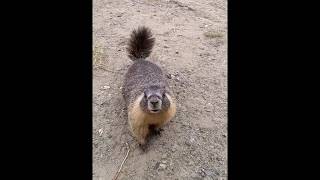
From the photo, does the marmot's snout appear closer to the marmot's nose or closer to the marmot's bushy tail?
the marmot's nose

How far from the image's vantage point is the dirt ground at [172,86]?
15.4ft

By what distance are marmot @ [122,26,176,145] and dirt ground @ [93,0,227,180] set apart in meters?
0.28

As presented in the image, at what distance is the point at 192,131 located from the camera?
511 cm

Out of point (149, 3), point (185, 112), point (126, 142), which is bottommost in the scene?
point (126, 142)

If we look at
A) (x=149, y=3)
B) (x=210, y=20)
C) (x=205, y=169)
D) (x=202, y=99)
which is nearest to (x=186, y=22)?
(x=210, y=20)

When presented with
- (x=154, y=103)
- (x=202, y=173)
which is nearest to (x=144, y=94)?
(x=154, y=103)

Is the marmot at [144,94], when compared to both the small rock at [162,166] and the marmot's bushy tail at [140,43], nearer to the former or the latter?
the marmot's bushy tail at [140,43]

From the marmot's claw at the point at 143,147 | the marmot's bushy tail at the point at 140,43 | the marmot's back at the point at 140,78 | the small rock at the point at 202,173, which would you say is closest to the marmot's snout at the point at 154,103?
the marmot's back at the point at 140,78

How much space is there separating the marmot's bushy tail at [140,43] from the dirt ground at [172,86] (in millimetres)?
363

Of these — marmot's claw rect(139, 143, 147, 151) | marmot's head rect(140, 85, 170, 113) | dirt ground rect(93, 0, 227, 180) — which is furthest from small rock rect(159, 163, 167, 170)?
marmot's head rect(140, 85, 170, 113)

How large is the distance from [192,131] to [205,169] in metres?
0.67

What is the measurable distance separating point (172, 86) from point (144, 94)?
1.27m

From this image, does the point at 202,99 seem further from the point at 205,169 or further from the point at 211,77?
the point at 205,169

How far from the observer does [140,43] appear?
5.80 m
